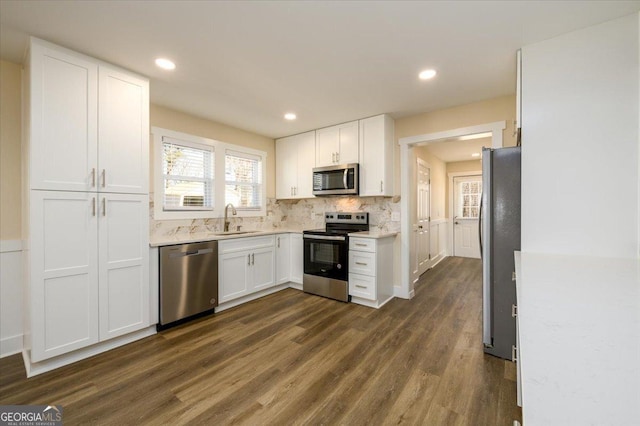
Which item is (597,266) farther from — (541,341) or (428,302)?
(428,302)

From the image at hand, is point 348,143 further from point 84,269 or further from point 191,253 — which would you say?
point 84,269

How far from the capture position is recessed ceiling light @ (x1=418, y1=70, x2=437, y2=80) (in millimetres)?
2442

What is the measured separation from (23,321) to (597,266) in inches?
166

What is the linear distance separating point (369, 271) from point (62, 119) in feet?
10.7

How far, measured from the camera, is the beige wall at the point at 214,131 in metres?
3.24

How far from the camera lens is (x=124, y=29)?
188 cm

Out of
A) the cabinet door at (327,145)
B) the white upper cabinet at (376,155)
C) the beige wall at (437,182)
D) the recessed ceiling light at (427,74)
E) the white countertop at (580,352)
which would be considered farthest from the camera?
the beige wall at (437,182)

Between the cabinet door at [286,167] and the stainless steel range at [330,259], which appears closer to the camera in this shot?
the stainless steel range at [330,259]

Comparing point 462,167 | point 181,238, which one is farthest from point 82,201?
point 462,167

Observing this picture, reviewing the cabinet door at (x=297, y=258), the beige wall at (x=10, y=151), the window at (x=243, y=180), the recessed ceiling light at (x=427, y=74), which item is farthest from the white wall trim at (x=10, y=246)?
the recessed ceiling light at (x=427, y=74)

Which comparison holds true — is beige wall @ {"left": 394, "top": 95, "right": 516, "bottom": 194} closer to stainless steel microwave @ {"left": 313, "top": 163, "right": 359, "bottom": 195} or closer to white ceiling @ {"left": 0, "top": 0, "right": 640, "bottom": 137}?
white ceiling @ {"left": 0, "top": 0, "right": 640, "bottom": 137}

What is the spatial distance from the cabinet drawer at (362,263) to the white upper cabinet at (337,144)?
4.29 ft

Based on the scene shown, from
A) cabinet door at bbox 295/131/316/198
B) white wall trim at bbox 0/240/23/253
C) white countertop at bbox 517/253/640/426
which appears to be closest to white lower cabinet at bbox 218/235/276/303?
cabinet door at bbox 295/131/316/198

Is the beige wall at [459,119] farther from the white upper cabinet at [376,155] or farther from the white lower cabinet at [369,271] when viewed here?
the white lower cabinet at [369,271]
